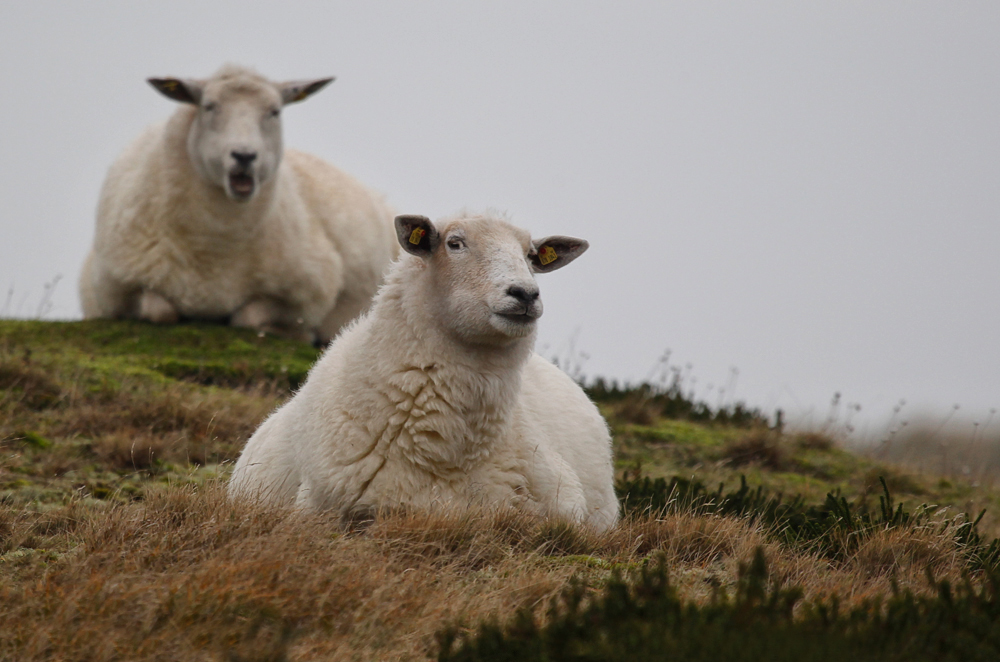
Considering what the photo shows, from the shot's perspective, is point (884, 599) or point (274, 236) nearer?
point (884, 599)

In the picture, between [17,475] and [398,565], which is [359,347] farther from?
[17,475]

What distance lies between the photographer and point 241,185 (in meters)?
11.5

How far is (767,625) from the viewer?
3.58 m

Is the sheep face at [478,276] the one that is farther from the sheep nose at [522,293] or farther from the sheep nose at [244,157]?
the sheep nose at [244,157]

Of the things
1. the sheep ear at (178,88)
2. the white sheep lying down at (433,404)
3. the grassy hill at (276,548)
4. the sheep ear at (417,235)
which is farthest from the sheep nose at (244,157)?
the sheep ear at (417,235)

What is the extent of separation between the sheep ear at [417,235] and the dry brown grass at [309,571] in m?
1.52

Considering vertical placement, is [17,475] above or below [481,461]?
below

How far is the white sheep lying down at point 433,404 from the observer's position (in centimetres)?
562

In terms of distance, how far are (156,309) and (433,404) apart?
6721 mm

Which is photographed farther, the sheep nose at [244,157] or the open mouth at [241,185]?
the open mouth at [241,185]

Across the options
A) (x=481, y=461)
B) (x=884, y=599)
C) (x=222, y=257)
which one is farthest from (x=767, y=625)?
(x=222, y=257)

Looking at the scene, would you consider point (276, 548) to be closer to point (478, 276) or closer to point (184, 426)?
point (478, 276)

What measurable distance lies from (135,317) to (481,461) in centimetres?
742

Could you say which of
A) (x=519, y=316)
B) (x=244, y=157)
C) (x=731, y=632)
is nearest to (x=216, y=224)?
(x=244, y=157)
